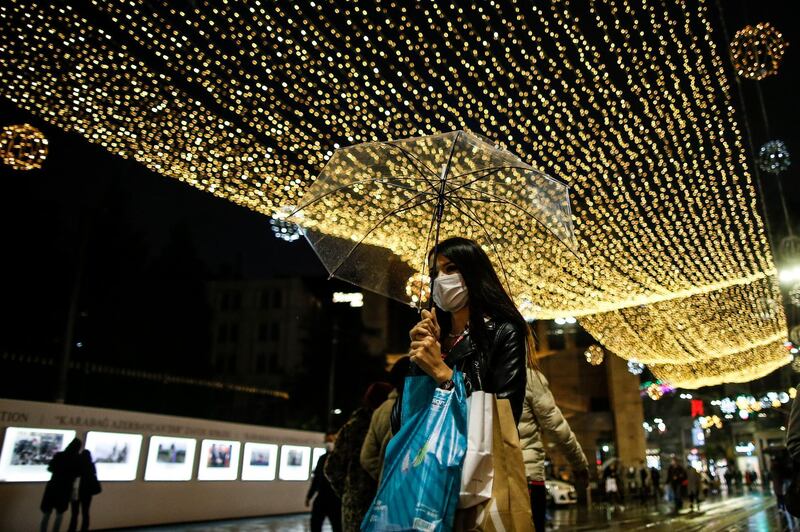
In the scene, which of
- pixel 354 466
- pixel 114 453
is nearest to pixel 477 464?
pixel 354 466

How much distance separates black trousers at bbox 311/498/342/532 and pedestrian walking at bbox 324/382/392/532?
147cm

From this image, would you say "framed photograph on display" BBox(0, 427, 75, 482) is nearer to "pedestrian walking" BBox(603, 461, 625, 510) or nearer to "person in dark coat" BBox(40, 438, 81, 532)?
"person in dark coat" BBox(40, 438, 81, 532)

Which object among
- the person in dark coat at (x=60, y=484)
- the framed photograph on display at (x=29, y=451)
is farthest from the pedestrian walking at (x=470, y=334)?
the framed photograph on display at (x=29, y=451)

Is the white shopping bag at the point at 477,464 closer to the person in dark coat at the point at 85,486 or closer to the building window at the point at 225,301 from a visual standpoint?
the person in dark coat at the point at 85,486

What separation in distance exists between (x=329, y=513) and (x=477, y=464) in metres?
5.30

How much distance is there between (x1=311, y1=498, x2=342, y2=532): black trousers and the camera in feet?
21.4

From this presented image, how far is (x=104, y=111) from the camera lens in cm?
782

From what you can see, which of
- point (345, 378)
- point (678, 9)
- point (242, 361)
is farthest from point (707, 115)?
point (242, 361)

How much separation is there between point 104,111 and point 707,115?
8110 mm

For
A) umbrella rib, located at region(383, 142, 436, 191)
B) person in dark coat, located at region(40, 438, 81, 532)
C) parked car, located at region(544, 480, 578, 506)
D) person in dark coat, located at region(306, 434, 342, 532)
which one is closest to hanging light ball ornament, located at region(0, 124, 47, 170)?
person in dark coat, located at region(40, 438, 81, 532)

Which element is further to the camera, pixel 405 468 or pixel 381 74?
pixel 381 74

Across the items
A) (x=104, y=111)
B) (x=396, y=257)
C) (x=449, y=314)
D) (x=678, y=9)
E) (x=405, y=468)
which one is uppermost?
(x=678, y=9)

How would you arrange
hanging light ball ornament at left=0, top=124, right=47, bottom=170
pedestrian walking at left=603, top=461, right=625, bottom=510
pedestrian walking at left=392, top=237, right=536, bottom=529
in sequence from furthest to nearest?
1. pedestrian walking at left=603, top=461, right=625, bottom=510
2. hanging light ball ornament at left=0, top=124, right=47, bottom=170
3. pedestrian walking at left=392, top=237, right=536, bottom=529

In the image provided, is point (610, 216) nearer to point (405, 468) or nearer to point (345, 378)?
point (405, 468)
